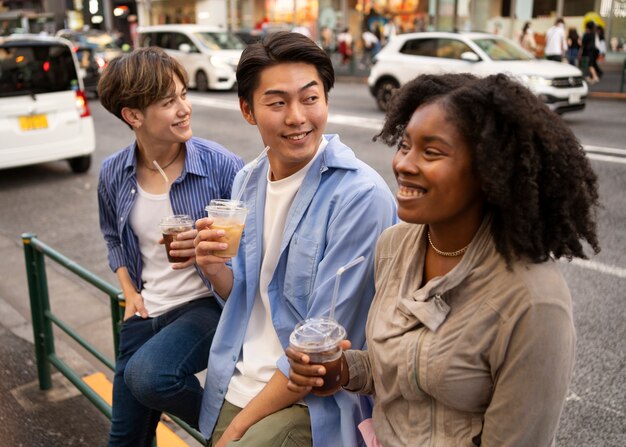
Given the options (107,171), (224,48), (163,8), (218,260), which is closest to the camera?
(218,260)

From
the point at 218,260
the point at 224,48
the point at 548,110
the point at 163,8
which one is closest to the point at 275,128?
the point at 218,260

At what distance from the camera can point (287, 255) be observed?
2.23 metres

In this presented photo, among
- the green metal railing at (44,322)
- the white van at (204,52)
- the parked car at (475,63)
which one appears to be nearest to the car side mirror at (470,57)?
the parked car at (475,63)

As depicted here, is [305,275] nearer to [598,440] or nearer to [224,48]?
[598,440]

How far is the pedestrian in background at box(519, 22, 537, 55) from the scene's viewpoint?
20609 mm

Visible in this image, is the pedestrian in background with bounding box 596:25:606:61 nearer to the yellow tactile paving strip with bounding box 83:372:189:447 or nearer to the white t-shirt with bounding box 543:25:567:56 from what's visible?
the white t-shirt with bounding box 543:25:567:56

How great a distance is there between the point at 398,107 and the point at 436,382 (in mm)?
761

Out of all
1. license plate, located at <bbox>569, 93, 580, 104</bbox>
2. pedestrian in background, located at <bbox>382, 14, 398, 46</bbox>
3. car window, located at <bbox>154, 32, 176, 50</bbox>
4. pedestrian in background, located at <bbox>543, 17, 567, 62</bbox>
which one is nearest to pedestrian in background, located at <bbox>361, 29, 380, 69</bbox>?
pedestrian in background, located at <bbox>382, 14, 398, 46</bbox>

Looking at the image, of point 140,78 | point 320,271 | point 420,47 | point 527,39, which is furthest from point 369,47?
point 320,271

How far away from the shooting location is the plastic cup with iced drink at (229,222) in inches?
86.0

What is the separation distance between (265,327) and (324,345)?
0.53 m

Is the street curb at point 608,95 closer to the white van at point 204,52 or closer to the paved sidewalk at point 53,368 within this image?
the white van at point 204,52

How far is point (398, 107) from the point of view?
1.91m

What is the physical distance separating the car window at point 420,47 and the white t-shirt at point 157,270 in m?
11.9
